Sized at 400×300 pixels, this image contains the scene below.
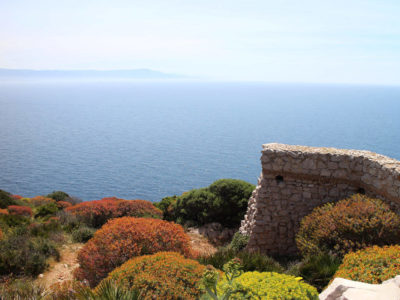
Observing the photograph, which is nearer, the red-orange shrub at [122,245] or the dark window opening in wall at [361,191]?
the red-orange shrub at [122,245]

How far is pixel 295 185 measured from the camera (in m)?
10.8

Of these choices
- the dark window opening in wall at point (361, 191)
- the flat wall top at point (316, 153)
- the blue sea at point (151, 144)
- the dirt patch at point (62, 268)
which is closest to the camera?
the dirt patch at point (62, 268)

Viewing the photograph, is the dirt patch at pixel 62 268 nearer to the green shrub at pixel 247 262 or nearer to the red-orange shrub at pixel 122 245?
the red-orange shrub at pixel 122 245

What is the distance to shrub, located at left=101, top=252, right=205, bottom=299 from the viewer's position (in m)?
5.60

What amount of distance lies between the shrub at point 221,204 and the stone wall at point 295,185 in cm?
396

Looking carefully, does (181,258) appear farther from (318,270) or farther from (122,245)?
(318,270)

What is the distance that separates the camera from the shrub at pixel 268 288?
4965 mm

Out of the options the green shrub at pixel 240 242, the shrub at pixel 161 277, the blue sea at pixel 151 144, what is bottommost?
the blue sea at pixel 151 144

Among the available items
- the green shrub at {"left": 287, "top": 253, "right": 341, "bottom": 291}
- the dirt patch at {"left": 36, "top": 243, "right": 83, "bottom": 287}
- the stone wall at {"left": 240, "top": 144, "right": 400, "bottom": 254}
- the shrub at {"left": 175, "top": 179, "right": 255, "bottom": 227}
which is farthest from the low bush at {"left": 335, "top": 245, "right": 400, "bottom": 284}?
the shrub at {"left": 175, "top": 179, "right": 255, "bottom": 227}

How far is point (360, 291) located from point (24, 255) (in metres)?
8.94

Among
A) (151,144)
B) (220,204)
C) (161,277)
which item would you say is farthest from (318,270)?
(151,144)

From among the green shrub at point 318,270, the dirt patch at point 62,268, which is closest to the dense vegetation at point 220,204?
the dirt patch at point 62,268

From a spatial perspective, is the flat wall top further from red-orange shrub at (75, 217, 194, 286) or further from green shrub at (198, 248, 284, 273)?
red-orange shrub at (75, 217, 194, 286)

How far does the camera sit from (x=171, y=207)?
56.1 feet
